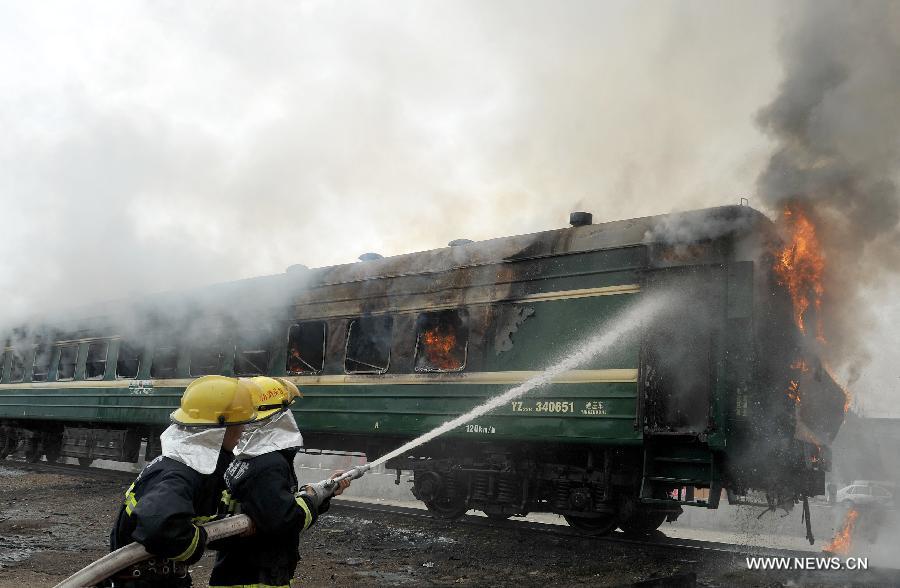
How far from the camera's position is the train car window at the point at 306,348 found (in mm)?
10398

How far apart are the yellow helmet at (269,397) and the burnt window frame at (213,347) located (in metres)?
8.48

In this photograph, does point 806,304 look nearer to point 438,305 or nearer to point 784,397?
point 784,397

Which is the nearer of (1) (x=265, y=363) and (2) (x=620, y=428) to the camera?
(2) (x=620, y=428)

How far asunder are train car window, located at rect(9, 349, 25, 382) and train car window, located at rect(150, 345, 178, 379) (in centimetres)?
600

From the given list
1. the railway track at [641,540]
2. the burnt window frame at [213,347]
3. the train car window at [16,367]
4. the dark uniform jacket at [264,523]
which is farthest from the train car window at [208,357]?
the dark uniform jacket at [264,523]

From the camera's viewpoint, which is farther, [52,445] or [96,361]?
[52,445]

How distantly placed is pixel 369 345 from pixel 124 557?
7.19 metres

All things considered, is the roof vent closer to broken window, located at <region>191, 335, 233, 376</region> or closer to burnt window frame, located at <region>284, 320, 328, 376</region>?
burnt window frame, located at <region>284, 320, 328, 376</region>

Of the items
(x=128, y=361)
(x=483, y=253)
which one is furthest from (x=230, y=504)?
(x=128, y=361)

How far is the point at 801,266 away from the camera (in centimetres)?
782

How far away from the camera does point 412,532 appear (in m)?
8.70

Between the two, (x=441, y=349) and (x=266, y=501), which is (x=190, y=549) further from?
(x=441, y=349)

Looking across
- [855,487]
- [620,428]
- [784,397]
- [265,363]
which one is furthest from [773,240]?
[855,487]

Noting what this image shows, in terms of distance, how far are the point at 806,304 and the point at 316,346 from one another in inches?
246
